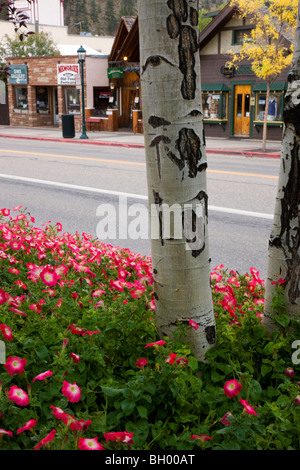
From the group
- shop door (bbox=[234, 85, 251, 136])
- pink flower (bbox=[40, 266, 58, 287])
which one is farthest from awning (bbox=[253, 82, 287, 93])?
pink flower (bbox=[40, 266, 58, 287])

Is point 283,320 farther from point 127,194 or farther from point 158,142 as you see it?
point 127,194

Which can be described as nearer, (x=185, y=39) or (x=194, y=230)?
(x=185, y=39)

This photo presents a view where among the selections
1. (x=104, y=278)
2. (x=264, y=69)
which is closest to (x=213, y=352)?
(x=104, y=278)

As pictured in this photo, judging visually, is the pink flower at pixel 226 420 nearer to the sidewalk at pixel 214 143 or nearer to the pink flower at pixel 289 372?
the pink flower at pixel 289 372

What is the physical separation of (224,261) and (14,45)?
121ft

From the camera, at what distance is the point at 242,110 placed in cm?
2630

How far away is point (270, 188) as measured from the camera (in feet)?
38.1

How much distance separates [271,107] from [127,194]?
1616 centimetres

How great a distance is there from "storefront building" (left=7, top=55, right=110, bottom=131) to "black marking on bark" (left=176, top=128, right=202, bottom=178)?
2998 centimetres

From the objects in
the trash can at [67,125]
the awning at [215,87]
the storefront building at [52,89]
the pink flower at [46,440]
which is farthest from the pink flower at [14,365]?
the storefront building at [52,89]

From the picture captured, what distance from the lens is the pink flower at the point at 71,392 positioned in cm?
229

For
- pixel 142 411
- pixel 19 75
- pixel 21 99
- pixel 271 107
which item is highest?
pixel 19 75

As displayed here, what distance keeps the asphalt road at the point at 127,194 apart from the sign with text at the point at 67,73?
1650 cm

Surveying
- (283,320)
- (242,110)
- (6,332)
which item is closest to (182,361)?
(283,320)
